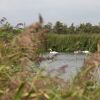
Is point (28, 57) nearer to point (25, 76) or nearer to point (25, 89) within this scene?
point (25, 76)

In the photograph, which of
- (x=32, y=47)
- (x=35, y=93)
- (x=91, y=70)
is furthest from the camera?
(x=32, y=47)

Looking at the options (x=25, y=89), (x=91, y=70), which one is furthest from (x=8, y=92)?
(x=91, y=70)

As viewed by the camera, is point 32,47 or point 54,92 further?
point 32,47

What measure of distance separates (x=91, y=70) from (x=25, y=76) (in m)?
0.45

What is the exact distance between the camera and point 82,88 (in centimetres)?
283

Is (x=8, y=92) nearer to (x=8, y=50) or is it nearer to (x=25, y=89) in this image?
(x=25, y=89)

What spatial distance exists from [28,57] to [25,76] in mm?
226

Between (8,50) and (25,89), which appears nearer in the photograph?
(25,89)

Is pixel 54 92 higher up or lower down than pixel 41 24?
lower down

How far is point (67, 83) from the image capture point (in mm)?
2998

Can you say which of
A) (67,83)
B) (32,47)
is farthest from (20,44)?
(67,83)

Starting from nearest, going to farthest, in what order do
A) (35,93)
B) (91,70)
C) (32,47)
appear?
(35,93) < (91,70) < (32,47)

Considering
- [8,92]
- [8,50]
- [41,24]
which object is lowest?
[8,92]

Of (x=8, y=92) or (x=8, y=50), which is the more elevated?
(x=8, y=50)
